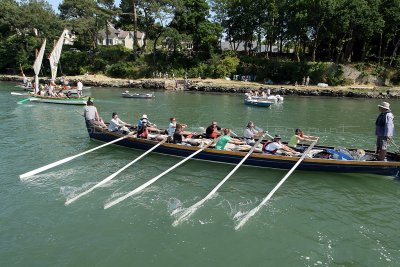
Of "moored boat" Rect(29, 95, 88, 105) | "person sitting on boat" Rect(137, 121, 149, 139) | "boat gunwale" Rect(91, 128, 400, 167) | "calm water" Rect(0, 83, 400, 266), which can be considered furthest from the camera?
"moored boat" Rect(29, 95, 88, 105)

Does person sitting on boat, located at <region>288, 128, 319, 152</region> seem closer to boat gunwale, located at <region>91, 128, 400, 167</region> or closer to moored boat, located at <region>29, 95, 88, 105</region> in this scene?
boat gunwale, located at <region>91, 128, 400, 167</region>

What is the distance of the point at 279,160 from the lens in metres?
16.1

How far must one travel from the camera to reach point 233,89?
181ft

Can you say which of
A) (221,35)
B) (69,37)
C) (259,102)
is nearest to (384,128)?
(259,102)

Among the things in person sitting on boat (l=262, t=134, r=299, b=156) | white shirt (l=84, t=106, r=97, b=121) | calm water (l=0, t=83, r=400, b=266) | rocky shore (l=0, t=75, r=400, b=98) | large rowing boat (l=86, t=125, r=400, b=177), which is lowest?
calm water (l=0, t=83, r=400, b=266)

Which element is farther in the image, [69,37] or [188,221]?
[69,37]

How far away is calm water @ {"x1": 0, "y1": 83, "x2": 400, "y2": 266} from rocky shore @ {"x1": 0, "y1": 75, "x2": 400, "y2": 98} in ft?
122

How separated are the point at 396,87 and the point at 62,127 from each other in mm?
49726

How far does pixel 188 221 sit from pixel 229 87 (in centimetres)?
4529

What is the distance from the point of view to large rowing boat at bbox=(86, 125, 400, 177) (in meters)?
15.1

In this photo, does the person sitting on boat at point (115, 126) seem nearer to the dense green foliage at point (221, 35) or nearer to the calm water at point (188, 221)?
the calm water at point (188, 221)

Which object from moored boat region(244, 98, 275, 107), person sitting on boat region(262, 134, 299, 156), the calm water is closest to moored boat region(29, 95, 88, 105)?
the calm water

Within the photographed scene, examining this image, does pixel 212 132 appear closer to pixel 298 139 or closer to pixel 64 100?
pixel 298 139

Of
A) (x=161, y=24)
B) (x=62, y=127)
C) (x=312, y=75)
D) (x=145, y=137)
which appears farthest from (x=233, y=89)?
(x=145, y=137)
